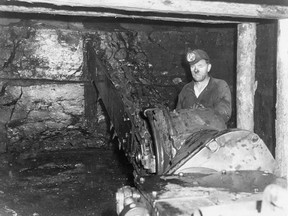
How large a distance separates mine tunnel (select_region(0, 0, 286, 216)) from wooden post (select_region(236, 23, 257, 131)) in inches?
28.7

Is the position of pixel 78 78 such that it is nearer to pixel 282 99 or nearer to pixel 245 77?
pixel 245 77

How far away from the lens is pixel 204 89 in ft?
13.2

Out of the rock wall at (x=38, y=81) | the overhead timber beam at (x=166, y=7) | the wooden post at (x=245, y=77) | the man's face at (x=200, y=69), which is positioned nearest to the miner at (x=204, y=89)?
the man's face at (x=200, y=69)

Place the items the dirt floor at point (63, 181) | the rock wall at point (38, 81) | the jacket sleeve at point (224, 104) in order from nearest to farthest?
the jacket sleeve at point (224, 104), the dirt floor at point (63, 181), the rock wall at point (38, 81)

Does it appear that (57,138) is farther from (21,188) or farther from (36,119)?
(21,188)

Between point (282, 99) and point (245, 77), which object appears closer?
point (282, 99)

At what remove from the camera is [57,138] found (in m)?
6.73

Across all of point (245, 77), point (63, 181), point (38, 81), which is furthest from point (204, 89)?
point (38, 81)

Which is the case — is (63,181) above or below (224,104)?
below

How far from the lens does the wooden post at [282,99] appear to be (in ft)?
13.4

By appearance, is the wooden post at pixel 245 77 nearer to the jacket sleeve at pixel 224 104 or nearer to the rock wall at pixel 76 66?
the jacket sleeve at pixel 224 104

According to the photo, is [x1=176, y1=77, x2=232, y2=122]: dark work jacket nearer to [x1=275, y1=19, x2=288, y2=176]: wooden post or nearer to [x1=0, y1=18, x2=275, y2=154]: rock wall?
[x1=275, y1=19, x2=288, y2=176]: wooden post

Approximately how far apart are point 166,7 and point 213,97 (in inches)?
48.8

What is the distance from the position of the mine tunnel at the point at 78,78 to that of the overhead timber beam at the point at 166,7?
1.55 metres
